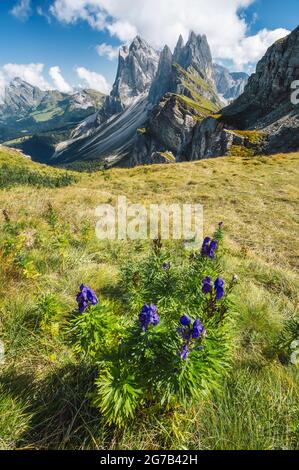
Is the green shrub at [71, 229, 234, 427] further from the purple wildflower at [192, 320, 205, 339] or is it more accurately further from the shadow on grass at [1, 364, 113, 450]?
the shadow on grass at [1, 364, 113, 450]

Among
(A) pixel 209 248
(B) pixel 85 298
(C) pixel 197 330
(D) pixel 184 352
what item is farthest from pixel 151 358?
(A) pixel 209 248

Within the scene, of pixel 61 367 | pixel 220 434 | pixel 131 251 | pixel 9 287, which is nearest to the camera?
pixel 220 434

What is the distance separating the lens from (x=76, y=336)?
3174 millimetres

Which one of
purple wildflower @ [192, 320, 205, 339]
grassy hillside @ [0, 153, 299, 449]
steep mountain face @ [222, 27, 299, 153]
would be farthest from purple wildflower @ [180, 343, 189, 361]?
steep mountain face @ [222, 27, 299, 153]

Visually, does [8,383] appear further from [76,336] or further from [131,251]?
[131,251]

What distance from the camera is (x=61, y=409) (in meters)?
3.38

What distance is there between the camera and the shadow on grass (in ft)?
10.00

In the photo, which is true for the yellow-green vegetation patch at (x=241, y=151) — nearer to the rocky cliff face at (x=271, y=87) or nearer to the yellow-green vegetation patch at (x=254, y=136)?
the yellow-green vegetation patch at (x=254, y=136)

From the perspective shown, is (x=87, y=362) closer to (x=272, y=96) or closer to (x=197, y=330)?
(x=197, y=330)

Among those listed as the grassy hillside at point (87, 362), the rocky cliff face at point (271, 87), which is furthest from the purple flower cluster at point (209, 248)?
the rocky cliff face at point (271, 87)

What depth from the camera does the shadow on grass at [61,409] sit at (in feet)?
10.00

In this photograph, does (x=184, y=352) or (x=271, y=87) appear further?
(x=271, y=87)
